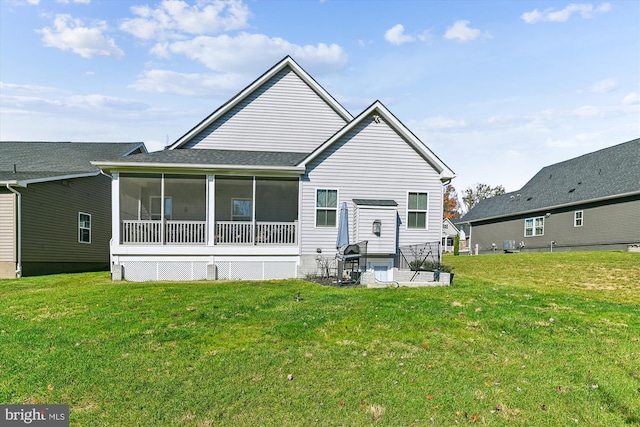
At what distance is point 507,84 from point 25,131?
101 feet

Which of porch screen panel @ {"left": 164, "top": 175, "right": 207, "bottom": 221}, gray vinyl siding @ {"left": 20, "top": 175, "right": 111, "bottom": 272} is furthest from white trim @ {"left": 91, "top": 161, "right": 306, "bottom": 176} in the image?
gray vinyl siding @ {"left": 20, "top": 175, "right": 111, "bottom": 272}

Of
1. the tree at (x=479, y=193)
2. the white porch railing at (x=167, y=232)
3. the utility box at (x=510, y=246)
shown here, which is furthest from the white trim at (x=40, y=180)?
the tree at (x=479, y=193)

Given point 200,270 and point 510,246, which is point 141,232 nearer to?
point 200,270

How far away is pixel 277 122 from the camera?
1605 cm

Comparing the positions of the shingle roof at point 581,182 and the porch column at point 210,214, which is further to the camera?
the shingle roof at point 581,182

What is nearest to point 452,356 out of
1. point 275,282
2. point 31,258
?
point 275,282

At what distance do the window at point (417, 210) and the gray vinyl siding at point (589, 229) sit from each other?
45.5ft

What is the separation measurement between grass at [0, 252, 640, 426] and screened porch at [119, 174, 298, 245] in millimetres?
3875

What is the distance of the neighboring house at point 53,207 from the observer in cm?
1472

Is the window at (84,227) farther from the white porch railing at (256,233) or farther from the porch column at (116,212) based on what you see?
the white porch railing at (256,233)

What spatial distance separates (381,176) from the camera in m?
13.7

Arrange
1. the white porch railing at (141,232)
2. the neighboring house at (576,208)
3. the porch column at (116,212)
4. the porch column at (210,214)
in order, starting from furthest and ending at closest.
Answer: the neighboring house at (576,208), the porch column at (210,214), the white porch railing at (141,232), the porch column at (116,212)

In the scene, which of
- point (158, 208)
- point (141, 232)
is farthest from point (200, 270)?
point (158, 208)

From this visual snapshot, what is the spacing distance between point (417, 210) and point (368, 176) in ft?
7.29
